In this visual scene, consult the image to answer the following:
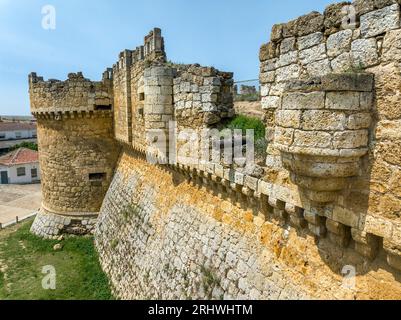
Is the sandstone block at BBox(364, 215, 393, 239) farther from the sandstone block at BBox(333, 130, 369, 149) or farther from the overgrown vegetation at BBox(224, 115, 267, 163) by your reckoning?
the overgrown vegetation at BBox(224, 115, 267, 163)

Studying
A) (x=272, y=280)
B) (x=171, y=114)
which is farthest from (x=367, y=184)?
(x=171, y=114)

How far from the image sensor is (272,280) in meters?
4.57

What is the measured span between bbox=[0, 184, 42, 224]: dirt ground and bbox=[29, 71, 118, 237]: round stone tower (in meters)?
6.57

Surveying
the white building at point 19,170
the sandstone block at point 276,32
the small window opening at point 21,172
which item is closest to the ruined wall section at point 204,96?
the sandstone block at point 276,32

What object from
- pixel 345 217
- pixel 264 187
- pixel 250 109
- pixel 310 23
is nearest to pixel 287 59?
pixel 310 23

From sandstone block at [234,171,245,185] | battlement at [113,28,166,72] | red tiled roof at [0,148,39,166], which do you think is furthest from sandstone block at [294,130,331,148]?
red tiled roof at [0,148,39,166]

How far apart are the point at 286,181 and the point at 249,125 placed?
70.1 inches

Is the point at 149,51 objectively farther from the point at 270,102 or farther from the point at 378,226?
the point at 378,226

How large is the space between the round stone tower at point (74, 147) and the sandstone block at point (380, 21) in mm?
11301

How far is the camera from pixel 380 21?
2.88 metres

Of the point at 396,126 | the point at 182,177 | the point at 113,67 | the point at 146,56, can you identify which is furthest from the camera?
the point at 113,67

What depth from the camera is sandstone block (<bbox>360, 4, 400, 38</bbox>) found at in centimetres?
275
